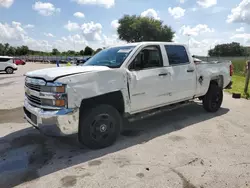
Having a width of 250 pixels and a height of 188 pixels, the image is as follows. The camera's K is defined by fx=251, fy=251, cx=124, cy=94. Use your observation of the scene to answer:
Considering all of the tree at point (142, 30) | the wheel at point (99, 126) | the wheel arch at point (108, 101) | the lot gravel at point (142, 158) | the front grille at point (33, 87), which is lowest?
the lot gravel at point (142, 158)

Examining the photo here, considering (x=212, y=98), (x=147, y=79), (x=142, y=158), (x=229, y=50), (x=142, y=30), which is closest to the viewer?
(x=142, y=158)

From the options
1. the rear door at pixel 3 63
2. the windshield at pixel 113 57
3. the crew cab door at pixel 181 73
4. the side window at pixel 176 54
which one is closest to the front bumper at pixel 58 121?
the windshield at pixel 113 57

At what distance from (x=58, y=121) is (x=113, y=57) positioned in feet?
6.25

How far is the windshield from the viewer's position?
490cm

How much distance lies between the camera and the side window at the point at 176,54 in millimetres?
5696

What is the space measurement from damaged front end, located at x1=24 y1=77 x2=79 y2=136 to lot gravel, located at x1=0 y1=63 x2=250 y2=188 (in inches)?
21.6

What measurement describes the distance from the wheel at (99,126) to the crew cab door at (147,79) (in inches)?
19.3

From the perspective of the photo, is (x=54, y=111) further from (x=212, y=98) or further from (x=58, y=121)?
(x=212, y=98)

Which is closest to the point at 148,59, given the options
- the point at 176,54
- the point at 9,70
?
the point at 176,54

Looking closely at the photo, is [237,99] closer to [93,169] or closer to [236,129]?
[236,129]

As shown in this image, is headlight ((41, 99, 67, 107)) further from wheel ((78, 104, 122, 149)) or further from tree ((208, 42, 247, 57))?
tree ((208, 42, 247, 57))

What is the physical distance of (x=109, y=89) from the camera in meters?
4.43

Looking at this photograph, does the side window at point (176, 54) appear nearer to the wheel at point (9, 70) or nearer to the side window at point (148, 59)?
the side window at point (148, 59)

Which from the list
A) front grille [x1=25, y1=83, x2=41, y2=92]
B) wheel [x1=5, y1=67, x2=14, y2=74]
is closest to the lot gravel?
front grille [x1=25, y1=83, x2=41, y2=92]
